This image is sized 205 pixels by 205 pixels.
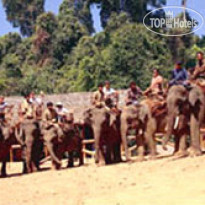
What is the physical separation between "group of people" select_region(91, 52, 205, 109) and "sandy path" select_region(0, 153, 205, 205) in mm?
2029

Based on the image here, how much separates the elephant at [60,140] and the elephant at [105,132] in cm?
62

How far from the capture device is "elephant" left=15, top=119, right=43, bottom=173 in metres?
13.8

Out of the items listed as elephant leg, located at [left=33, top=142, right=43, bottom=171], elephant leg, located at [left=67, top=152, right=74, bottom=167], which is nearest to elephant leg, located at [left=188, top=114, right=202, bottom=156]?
elephant leg, located at [left=67, top=152, right=74, bottom=167]

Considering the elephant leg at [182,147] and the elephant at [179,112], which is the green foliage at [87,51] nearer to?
the elephant leg at [182,147]

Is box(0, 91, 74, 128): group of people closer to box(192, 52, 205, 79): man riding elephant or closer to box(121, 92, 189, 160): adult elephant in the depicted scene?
box(121, 92, 189, 160): adult elephant

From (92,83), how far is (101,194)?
2136 centimetres

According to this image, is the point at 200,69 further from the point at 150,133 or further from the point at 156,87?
the point at 150,133

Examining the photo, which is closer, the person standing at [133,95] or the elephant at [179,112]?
the elephant at [179,112]

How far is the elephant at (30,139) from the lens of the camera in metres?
13.8

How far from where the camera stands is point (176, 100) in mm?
12430

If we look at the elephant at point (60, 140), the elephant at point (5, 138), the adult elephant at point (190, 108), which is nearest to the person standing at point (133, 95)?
the adult elephant at point (190, 108)

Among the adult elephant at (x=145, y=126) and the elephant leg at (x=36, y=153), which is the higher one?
the adult elephant at (x=145, y=126)

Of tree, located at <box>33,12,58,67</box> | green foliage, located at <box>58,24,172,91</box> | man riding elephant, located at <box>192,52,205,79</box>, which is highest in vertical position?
tree, located at <box>33,12,58,67</box>

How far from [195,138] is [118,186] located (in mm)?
3459
